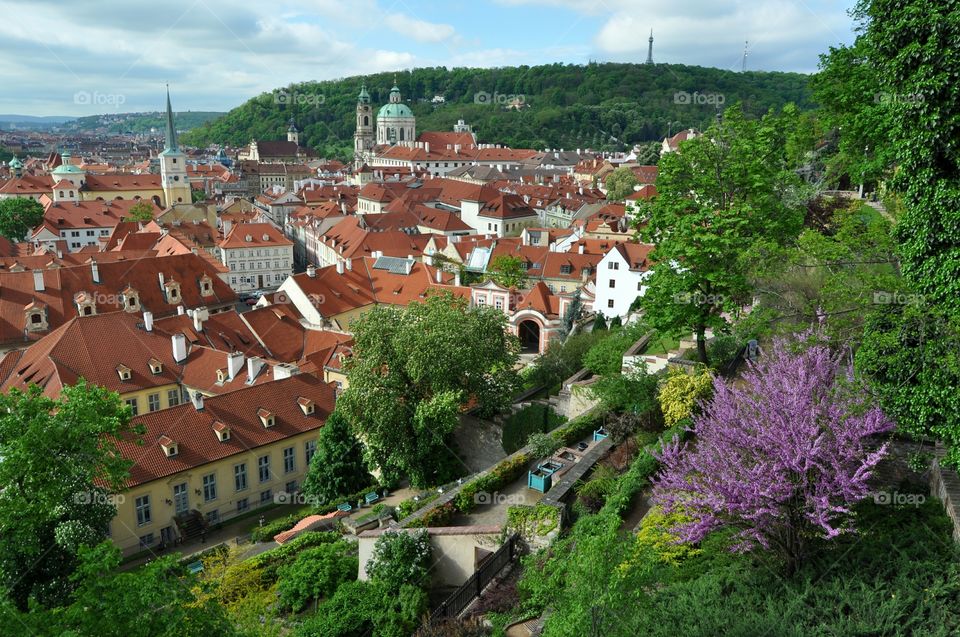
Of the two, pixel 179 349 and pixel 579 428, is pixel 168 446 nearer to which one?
pixel 179 349

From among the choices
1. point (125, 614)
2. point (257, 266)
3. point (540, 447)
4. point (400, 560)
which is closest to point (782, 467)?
point (400, 560)

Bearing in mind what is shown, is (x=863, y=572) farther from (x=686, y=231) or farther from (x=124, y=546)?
(x=124, y=546)

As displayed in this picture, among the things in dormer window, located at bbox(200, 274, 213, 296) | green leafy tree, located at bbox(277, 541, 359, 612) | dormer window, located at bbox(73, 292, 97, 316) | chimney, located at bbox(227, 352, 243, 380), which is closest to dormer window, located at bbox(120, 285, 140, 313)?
dormer window, located at bbox(73, 292, 97, 316)

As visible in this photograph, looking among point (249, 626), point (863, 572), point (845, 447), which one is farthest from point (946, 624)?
point (249, 626)

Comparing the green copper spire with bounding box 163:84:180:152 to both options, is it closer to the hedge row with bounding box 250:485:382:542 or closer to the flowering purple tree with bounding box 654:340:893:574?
the hedge row with bounding box 250:485:382:542

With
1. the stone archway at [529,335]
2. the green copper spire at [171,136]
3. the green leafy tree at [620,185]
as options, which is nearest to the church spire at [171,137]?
the green copper spire at [171,136]
